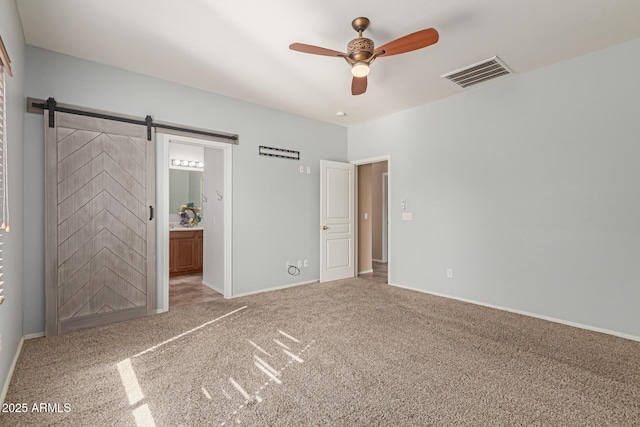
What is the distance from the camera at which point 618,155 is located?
2.93 m

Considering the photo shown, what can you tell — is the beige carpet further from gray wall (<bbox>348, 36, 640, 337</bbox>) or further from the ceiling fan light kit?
the ceiling fan light kit

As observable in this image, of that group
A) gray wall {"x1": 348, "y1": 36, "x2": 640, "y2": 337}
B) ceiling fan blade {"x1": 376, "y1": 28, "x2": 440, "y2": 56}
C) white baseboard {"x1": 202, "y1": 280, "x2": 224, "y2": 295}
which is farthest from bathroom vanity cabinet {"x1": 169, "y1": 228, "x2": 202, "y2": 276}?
ceiling fan blade {"x1": 376, "y1": 28, "x2": 440, "y2": 56}

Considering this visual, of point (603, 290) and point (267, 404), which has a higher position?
point (603, 290)

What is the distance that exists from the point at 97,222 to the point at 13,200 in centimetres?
97

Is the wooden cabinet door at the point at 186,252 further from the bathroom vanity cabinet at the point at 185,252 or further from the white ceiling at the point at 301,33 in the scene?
the white ceiling at the point at 301,33

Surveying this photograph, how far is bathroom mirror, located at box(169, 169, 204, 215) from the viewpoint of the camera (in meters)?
6.32

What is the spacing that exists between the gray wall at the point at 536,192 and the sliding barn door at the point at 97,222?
11.7ft

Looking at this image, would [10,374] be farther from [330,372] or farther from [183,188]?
[183,188]

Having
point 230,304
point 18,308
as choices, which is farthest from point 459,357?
point 18,308

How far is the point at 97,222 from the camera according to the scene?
126 inches

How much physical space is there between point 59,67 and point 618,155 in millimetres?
5476

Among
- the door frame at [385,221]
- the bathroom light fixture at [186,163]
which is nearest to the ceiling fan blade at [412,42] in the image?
the door frame at [385,221]

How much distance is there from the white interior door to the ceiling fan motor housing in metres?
2.60

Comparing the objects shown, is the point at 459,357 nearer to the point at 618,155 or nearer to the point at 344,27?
the point at 618,155
